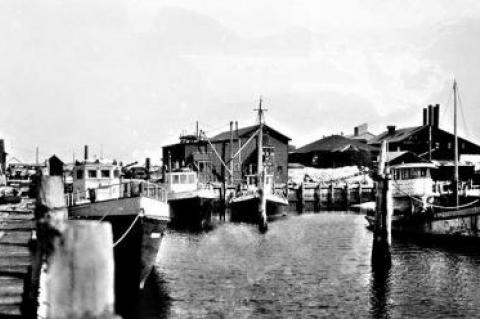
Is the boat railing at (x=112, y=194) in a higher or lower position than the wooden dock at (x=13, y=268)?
higher

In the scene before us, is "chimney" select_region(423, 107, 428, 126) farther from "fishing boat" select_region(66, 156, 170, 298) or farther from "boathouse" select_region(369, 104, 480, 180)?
"fishing boat" select_region(66, 156, 170, 298)

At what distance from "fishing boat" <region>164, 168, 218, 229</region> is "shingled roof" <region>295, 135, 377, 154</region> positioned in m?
41.6

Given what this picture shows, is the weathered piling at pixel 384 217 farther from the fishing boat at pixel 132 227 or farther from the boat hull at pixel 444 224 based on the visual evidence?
the boat hull at pixel 444 224

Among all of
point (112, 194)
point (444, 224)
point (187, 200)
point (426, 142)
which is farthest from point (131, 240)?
point (426, 142)

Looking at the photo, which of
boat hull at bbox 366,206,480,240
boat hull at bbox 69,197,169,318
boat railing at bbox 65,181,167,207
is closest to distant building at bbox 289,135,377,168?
boat hull at bbox 366,206,480,240

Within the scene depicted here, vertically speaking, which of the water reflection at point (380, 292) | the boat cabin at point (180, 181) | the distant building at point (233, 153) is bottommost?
the water reflection at point (380, 292)

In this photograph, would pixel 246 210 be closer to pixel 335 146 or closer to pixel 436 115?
pixel 335 146

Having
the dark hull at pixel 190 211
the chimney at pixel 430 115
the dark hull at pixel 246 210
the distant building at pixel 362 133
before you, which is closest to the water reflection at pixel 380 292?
the dark hull at pixel 190 211

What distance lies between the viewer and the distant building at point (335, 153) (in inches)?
3440

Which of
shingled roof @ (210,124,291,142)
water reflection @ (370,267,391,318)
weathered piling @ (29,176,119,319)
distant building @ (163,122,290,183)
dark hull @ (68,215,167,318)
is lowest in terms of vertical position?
water reflection @ (370,267,391,318)

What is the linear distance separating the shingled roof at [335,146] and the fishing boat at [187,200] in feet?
137

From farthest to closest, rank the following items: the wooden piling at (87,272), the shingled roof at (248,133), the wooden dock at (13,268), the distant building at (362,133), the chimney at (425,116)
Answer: the distant building at (362,133), the chimney at (425,116), the shingled roof at (248,133), the wooden dock at (13,268), the wooden piling at (87,272)

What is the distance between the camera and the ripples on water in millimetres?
18422

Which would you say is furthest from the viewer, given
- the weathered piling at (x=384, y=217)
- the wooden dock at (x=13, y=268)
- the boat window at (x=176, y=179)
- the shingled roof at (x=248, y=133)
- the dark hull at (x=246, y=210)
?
the shingled roof at (x=248, y=133)
